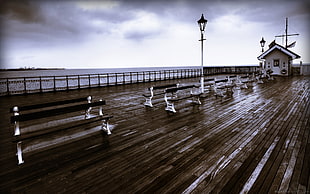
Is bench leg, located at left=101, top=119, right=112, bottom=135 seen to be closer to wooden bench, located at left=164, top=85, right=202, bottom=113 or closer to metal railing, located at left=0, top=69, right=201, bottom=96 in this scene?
wooden bench, located at left=164, top=85, right=202, bottom=113

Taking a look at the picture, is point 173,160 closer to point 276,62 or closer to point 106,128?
point 106,128

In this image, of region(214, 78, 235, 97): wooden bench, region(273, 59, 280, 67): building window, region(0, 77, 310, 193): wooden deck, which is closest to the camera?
region(0, 77, 310, 193): wooden deck

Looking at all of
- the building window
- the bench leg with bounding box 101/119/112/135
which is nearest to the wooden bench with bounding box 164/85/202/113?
the bench leg with bounding box 101/119/112/135

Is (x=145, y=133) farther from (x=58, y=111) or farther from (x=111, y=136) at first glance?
(x=58, y=111)

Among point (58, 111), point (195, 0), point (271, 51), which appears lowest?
point (58, 111)

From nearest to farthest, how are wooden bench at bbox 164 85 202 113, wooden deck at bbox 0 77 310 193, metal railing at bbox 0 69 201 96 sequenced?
wooden deck at bbox 0 77 310 193 → wooden bench at bbox 164 85 202 113 → metal railing at bbox 0 69 201 96

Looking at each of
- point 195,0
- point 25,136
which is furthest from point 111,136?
point 195,0

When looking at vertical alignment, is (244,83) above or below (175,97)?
above

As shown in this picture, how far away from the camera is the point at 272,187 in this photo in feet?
6.79

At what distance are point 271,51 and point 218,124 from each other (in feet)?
71.3

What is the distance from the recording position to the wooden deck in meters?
2.14

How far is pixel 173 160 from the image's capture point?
2.76 m

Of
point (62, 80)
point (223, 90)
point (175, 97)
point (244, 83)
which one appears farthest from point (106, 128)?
point (62, 80)

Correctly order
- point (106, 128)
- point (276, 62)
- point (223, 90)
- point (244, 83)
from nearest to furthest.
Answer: point (106, 128), point (223, 90), point (244, 83), point (276, 62)
